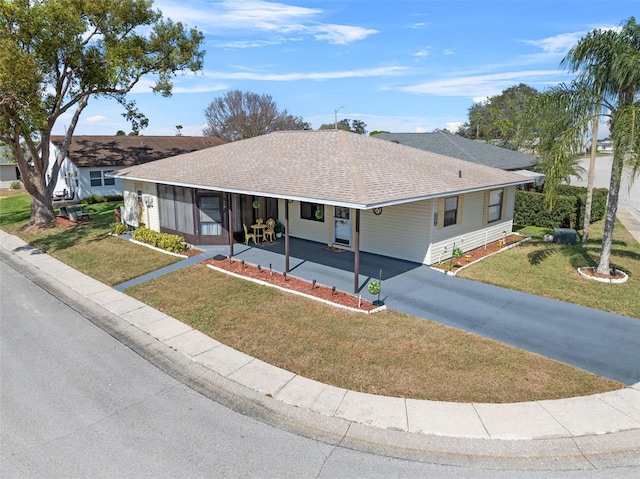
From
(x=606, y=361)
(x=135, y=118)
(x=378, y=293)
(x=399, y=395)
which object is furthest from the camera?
(x=135, y=118)

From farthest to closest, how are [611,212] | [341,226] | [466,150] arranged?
[466,150]
[341,226]
[611,212]

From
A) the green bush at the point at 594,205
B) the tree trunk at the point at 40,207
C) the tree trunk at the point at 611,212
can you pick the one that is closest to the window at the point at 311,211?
the tree trunk at the point at 611,212

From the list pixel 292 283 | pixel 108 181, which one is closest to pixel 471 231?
pixel 292 283

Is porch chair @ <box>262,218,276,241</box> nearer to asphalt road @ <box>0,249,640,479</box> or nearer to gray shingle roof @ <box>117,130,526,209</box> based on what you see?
gray shingle roof @ <box>117,130,526,209</box>

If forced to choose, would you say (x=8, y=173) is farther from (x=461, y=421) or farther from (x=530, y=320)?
(x=461, y=421)

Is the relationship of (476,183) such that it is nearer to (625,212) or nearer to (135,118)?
(625,212)

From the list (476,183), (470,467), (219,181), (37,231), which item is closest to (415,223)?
(476,183)

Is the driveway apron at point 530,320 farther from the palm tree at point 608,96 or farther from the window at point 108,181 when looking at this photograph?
the window at point 108,181
